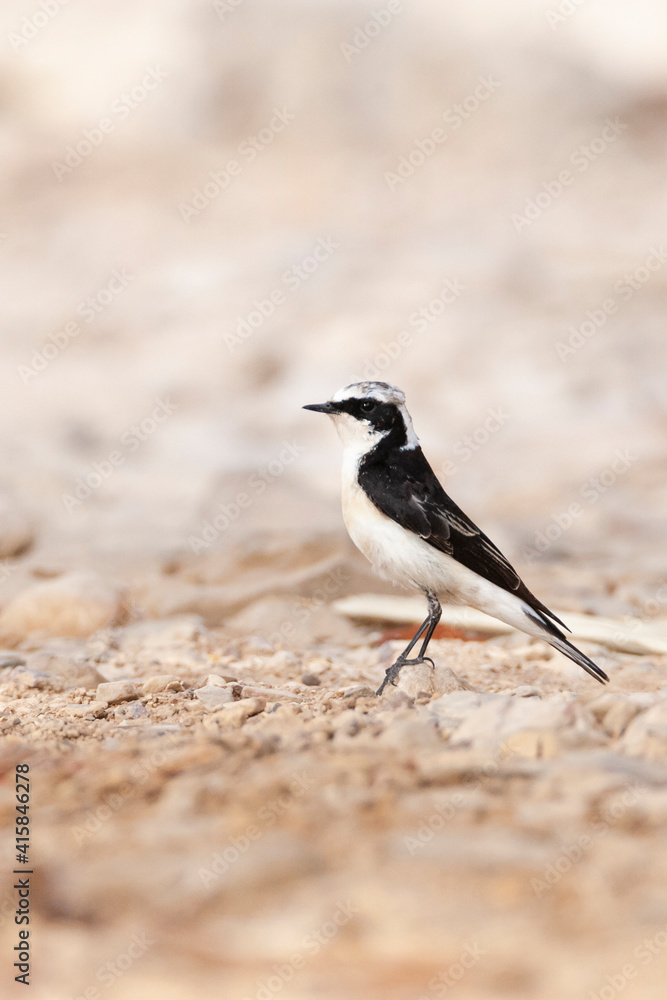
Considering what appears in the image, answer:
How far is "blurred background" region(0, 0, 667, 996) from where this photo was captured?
379 inches

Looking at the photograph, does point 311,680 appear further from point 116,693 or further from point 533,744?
point 533,744

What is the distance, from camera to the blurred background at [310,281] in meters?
9.62

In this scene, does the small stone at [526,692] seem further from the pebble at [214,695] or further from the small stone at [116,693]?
the small stone at [116,693]

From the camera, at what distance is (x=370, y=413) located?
16.7 feet

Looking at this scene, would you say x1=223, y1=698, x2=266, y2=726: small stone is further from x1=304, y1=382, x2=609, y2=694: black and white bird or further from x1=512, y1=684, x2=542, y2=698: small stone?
x1=512, y1=684, x2=542, y2=698: small stone

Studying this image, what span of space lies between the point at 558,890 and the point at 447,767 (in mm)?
698

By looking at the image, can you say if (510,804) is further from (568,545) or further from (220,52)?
(220,52)

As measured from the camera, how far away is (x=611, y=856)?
2721 mm

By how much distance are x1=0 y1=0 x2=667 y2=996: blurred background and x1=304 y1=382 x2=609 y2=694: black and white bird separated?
278 cm

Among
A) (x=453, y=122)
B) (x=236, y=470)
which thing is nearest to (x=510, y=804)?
(x=236, y=470)

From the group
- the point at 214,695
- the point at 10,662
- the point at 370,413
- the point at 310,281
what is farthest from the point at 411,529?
the point at 310,281

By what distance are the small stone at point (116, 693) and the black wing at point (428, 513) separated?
5.10ft

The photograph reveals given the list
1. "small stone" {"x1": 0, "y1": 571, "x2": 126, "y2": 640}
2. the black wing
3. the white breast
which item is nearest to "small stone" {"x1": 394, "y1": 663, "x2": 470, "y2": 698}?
the white breast

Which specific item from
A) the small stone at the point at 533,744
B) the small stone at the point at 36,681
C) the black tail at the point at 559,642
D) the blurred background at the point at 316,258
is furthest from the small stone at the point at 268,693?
the blurred background at the point at 316,258
